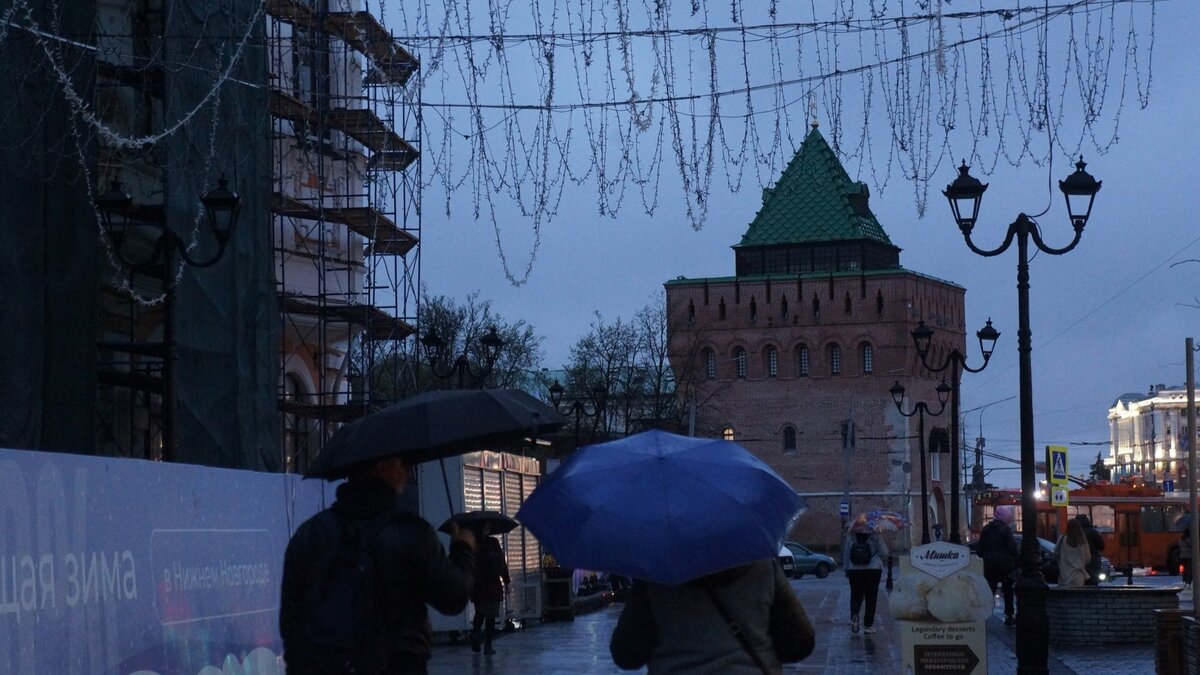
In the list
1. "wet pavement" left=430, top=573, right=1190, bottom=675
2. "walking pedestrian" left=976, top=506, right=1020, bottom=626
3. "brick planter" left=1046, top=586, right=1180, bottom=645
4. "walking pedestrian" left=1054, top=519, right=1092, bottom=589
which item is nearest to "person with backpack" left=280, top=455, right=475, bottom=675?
"wet pavement" left=430, top=573, right=1190, bottom=675

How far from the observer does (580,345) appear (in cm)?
7781

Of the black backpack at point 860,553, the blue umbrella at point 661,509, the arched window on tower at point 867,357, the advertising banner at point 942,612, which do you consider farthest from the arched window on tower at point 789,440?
the blue umbrella at point 661,509

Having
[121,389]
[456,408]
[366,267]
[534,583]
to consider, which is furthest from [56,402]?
[456,408]

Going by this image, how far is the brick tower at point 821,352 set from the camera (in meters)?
91.7

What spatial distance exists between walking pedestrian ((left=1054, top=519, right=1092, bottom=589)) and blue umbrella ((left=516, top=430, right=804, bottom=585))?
53.8 feet

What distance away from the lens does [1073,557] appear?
22531mm

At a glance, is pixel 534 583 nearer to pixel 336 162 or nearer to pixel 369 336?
pixel 369 336

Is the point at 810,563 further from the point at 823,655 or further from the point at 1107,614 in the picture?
the point at 823,655

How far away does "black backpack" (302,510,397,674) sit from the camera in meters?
6.28

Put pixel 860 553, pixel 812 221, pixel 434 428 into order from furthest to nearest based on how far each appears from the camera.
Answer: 1. pixel 812 221
2. pixel 860 553
3. pixel 434 428

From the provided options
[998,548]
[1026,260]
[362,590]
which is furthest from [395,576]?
[998,548]

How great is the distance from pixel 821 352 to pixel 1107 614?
73.5m

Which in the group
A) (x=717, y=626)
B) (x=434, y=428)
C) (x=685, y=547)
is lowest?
(x=717, y=626)

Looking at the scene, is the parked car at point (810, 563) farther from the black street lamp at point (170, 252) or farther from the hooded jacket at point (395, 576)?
Result: the hooded jacket at point (395, 576)
